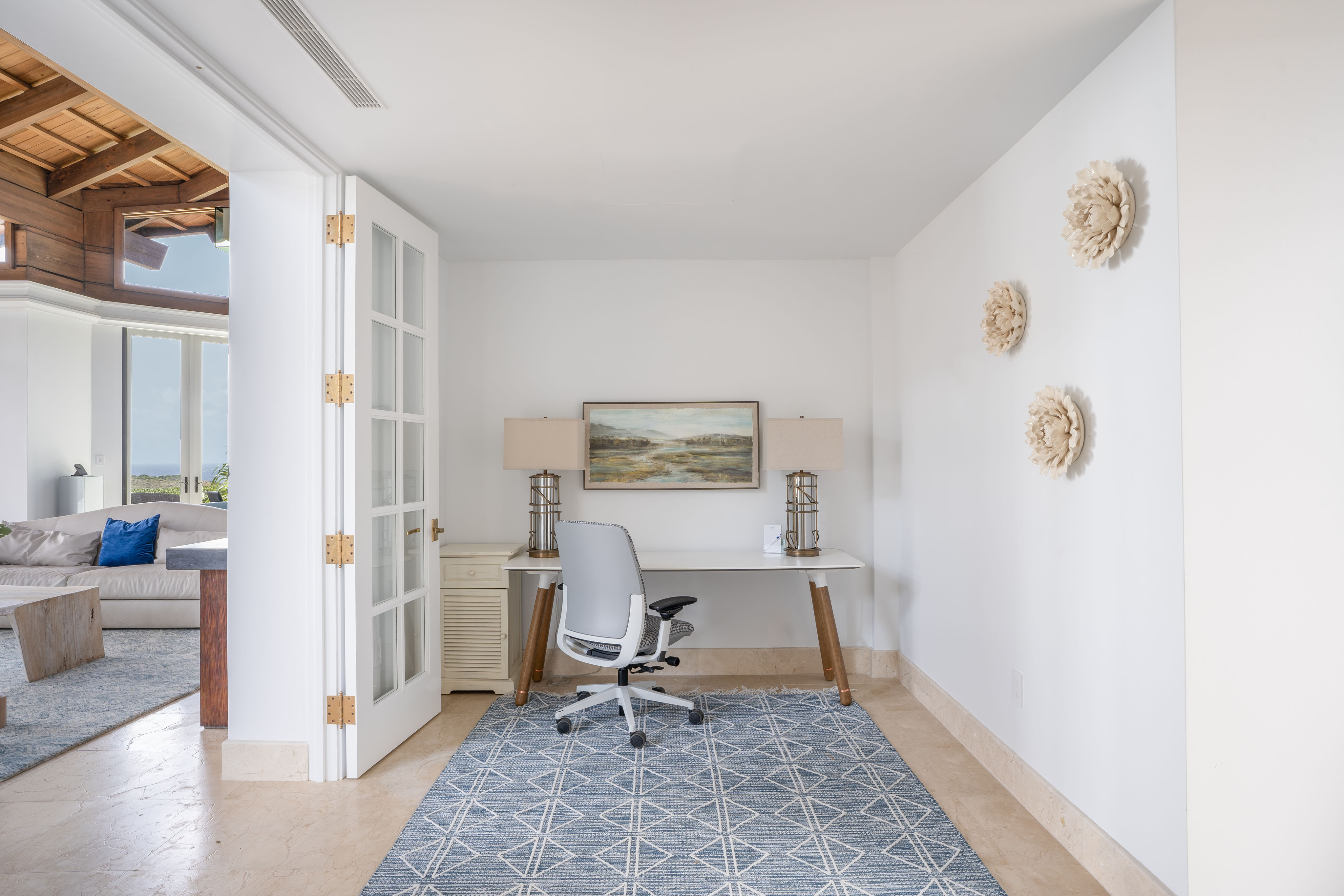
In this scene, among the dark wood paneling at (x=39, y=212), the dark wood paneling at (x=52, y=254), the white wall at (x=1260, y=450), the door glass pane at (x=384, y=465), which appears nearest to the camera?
the white wall at (x=1260, y=450)

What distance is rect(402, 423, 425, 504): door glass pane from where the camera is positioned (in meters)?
3.25

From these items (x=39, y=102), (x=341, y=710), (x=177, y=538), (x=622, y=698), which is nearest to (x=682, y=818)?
(x=622, y=698)

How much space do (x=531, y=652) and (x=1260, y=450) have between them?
315 cm

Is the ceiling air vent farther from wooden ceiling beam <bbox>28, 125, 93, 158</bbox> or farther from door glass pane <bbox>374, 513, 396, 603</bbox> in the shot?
wooden ceiling beam <bbox>28, 125, 93, 158</bbox>

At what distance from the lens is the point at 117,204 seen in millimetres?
6488

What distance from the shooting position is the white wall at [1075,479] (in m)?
1.84

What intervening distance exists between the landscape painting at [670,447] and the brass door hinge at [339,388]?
1.65 m

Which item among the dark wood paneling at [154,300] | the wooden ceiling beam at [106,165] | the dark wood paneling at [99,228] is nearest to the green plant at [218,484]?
the dark wood paneling at [154,300]

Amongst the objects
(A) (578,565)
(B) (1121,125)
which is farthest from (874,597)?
(B) (1121,125)

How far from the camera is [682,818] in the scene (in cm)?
253

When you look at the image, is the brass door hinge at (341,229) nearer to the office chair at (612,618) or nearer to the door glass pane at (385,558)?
the door glass pane at (385,558)

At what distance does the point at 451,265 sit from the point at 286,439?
1.91m

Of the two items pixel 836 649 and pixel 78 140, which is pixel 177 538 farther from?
pixel 836 649

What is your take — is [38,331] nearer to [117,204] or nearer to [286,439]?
[117,204]
